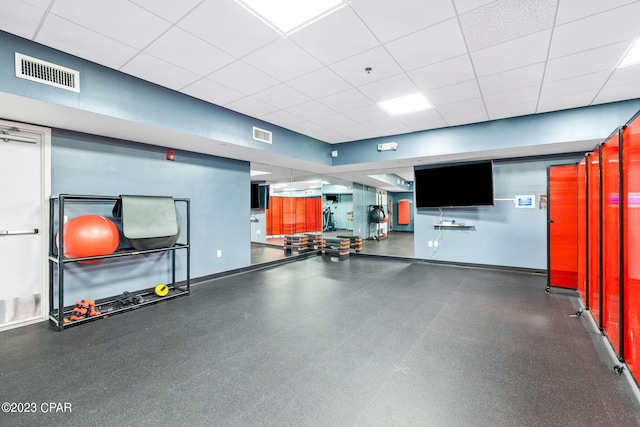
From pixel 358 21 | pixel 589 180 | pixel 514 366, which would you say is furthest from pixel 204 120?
pixel 589 180

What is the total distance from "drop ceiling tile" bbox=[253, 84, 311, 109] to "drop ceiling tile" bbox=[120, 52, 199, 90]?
34.2 inches

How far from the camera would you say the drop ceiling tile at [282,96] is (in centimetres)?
355

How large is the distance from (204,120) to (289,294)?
2.91 metres

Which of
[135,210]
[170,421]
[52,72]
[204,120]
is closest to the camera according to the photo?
[170,421]

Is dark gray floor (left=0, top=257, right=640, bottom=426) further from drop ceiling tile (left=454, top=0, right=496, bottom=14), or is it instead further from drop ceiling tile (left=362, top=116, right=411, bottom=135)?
drop ceiling tile (left=362, top=116, right=411, bottom=135)

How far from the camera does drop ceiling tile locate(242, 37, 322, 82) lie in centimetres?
264

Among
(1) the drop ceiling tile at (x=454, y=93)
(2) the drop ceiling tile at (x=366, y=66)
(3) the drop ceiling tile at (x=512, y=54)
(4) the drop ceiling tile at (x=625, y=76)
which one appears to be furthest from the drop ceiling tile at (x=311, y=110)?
(4) the drop ceiling tile at (x=625, y=76)

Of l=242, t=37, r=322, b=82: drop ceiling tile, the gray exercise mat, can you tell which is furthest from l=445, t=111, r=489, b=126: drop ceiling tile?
the gray exercise mat

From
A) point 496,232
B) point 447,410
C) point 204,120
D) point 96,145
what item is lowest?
point 447,410

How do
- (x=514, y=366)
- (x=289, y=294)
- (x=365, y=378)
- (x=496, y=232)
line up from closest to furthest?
1. (x=365, y=378)
2. (x=514, y=366)
3. (x=289, y=294)
4. (x=496, y=232)

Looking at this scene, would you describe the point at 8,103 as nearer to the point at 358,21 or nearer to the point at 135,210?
the point at 135,210

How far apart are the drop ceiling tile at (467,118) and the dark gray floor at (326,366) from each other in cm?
298

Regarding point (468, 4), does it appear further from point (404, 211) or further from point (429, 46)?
point (404, 211)

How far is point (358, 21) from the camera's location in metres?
2.29
